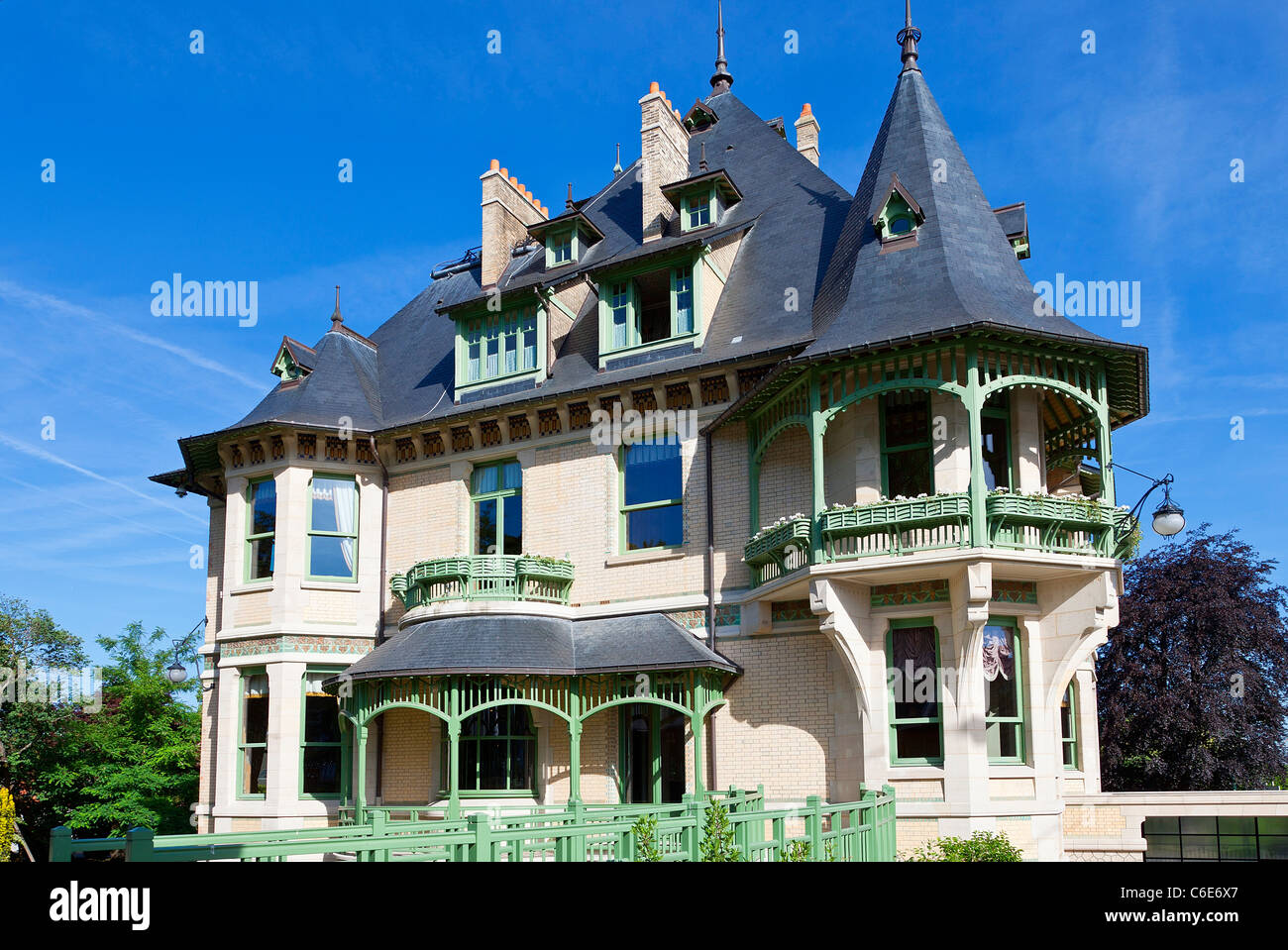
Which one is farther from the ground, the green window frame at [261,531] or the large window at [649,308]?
the large window at [649,308]

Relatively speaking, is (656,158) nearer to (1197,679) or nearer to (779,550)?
(779,550)

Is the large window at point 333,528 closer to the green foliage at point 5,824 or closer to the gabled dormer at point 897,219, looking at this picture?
the green foliage at point 5,824

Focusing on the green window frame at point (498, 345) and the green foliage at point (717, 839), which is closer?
the green foliage at point (717, 839)

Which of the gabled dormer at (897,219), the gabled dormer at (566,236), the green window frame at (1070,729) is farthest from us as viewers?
the gabled dormer at (566,236)

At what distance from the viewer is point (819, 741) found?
17188 millimetres

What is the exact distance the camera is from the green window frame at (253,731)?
21656mm

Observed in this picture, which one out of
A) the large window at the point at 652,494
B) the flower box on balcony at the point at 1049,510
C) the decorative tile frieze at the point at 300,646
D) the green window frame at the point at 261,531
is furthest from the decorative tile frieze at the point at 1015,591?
the green window frame at the point at 261,531

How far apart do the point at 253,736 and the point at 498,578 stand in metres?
6.44

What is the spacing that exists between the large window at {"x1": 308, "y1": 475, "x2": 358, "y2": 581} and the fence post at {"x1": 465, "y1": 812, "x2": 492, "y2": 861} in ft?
51.8

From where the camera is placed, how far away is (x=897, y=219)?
18094 millimetres

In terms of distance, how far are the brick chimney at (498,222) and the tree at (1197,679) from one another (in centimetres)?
1940

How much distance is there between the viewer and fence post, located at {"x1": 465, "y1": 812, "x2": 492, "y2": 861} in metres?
7.15

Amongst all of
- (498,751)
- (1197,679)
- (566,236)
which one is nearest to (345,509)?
(498,751)

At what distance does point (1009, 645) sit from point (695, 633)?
199 inches
